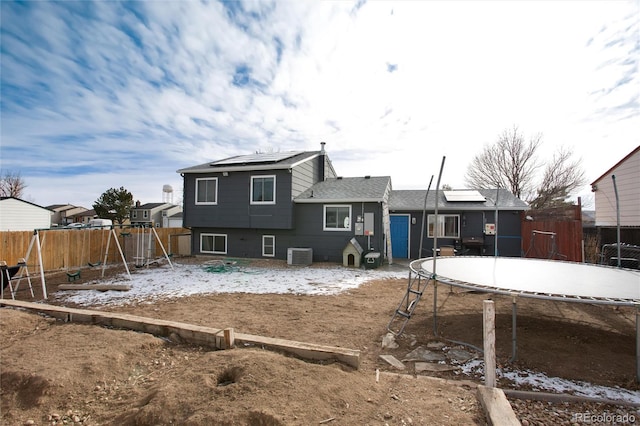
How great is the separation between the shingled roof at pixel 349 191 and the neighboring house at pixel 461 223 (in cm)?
163

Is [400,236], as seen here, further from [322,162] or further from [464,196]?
[322,162]

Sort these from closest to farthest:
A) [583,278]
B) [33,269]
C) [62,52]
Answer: [583,278] < [62,52] < [33,269]

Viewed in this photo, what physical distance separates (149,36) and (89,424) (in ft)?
24.6

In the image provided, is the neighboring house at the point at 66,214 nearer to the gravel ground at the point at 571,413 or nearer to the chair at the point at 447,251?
the chair at the point at 447,251

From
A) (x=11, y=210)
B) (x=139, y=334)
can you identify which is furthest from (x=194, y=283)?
(x=11, y=210)

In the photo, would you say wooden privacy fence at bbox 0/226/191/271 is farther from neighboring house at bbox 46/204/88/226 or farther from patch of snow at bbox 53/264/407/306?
neighboring house at bbox 46/204/88/226

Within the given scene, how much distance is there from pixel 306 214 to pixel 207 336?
8683 mm

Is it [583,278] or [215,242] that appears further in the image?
[215,242]

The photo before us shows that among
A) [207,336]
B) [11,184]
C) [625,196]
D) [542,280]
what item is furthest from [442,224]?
[11,184]

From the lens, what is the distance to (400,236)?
14.0 metres

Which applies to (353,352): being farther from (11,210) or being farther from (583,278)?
(11,210)

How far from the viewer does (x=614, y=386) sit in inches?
123

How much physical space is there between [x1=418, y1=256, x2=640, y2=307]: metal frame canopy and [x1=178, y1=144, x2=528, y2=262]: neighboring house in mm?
5177

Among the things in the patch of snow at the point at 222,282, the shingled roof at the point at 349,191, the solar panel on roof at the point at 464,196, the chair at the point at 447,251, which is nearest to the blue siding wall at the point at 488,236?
the solar panel on roof at the point at 464,196
